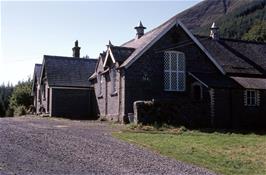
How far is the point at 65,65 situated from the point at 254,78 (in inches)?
720

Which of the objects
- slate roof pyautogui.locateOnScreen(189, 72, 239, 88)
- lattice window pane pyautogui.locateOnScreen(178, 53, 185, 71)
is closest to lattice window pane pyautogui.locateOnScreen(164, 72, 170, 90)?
lattice window pane pyautogui.locateOnScreen(178, 53, 185, 71)

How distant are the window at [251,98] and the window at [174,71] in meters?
4.54

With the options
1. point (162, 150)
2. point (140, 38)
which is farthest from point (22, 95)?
point (162, 150)

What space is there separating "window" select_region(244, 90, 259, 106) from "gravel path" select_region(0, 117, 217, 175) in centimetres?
1660

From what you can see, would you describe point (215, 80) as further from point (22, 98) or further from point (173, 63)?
point (22, 98)

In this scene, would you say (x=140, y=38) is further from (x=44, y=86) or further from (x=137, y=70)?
(x=44, y=86)

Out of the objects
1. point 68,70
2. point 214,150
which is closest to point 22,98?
point 68,70

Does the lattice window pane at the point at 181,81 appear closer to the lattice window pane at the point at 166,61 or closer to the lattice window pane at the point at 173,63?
the lattice window pane at the point at 173,63

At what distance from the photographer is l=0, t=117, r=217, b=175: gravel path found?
12906 mm

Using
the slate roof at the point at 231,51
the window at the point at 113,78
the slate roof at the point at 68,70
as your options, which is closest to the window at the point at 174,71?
the slate roof at the point at 231,51

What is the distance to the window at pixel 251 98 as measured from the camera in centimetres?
3372

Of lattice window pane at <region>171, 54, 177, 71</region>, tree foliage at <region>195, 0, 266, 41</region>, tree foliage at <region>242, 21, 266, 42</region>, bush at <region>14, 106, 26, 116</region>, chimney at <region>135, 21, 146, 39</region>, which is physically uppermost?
tree foliage at <region>195, 0, 266, 41</region>

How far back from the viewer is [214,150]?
1886 cm

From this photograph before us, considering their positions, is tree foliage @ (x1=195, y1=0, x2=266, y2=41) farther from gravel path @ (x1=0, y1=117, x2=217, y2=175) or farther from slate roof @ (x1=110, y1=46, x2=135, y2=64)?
gravel path @ (x1=0, y1=117, x2=217, y2=175)
